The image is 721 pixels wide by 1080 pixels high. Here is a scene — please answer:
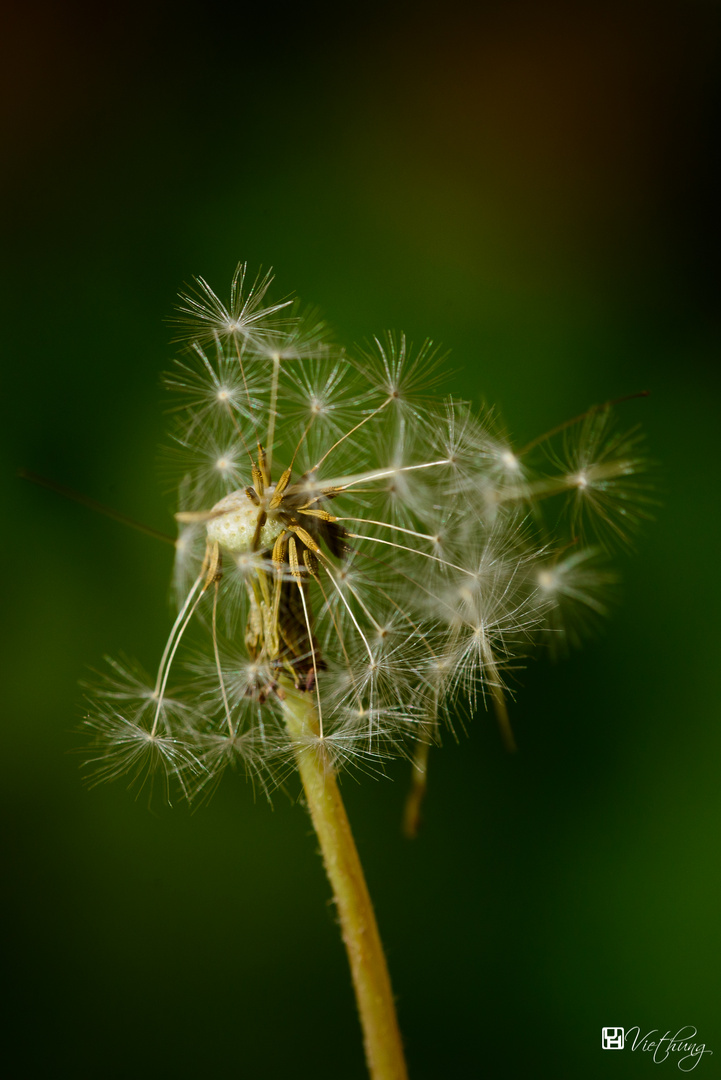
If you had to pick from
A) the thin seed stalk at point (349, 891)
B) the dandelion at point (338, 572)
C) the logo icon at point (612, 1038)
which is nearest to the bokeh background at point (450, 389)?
the logo icon at point (612, 1038)

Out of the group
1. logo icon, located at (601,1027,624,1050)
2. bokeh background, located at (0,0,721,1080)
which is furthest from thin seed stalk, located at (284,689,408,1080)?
logo icon, located at (601,1027,624,1050)

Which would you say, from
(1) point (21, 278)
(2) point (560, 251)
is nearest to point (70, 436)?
(1) point (21, 278)

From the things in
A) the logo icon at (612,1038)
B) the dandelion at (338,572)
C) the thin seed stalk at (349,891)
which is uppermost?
the dandelion at (338,572)

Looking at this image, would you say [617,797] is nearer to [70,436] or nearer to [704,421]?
[704,421]

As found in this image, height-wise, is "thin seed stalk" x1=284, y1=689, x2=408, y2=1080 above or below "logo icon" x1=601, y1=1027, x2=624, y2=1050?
above

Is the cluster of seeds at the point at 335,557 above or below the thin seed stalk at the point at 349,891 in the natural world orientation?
above

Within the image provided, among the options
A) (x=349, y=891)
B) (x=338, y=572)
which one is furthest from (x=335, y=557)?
Answer: (x=349, y=891)

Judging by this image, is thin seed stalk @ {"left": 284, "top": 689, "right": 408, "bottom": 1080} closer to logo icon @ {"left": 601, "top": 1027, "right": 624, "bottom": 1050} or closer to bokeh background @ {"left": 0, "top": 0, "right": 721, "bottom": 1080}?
bokeh background @ {"left": 0, "top": 0, "right": 721, "bottom": 1080}

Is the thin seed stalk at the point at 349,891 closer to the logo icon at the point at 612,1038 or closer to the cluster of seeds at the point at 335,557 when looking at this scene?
the cluster of seeds at the point at 335,557
